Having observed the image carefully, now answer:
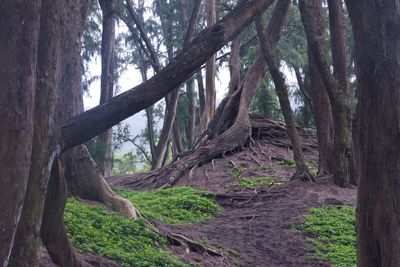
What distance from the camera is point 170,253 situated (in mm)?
7703

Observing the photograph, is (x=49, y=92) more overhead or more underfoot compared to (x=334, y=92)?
more underfoot

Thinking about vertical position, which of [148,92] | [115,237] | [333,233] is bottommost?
[333,233]

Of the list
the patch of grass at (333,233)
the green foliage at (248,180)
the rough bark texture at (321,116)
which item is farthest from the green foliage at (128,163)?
the patch of grass at (333,233)

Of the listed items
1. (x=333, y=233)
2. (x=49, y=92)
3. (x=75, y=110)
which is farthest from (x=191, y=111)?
(x=49, y=92)

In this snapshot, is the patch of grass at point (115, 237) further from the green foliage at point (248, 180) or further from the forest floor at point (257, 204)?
the green foliage at point (248, 180)

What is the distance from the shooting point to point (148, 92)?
5.10 meters

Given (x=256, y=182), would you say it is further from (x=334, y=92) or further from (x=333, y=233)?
(x=333, y=233)

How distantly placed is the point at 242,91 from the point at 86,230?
40.2 feet

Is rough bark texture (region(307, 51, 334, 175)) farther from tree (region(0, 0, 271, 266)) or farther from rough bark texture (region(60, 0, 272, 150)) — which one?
rough bark texture (region(60, 0, 272, 150))

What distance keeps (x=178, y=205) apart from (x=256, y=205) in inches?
71.2

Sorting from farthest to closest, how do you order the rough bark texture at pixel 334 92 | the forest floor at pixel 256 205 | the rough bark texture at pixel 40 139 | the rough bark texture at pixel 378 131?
the rough bark texture at pixel 334 92, the forest floor at pixel 256 205, the rough bark texture at pixel 378 131, the rough bark texture at pixel 40 139

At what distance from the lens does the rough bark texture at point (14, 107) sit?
3.57 metres

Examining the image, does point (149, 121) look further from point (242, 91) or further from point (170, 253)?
point (170, 253)

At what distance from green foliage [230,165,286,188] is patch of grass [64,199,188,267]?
652 cm
